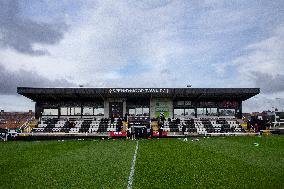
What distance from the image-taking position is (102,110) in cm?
4803

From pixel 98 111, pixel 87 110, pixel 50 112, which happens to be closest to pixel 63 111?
pixel 50 112

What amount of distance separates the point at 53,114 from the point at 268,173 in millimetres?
42206

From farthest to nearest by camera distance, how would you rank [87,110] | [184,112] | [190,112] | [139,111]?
[184,112]
[190,112]
[87,110]
[139,111]

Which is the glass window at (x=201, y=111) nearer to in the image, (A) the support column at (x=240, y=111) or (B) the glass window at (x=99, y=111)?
(A) the support column at (x=240, y=111)

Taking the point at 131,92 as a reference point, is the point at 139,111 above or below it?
below

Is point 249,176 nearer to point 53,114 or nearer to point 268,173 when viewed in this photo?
point 268,173

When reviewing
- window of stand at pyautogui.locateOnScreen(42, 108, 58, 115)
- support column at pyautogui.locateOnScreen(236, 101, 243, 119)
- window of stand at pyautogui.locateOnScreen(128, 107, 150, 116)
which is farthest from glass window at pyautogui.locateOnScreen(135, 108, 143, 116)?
support column at pyautogui.locateOnScreen(236, 101, 243, 119)

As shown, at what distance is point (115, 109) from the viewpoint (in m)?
48.1

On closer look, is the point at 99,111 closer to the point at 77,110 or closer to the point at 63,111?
the point at 77,110

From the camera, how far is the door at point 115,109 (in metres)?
47.8

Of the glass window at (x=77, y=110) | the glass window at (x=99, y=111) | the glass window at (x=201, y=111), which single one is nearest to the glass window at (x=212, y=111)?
the glass window at (x=201, y=111)

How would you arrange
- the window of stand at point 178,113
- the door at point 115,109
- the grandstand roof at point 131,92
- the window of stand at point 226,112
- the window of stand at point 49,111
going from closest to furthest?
the grandstand roof at point 131,92
the door at point 115,109
the window of stand at point 49,111
the window of stand at point 178,113
the window of stand at point 226,112

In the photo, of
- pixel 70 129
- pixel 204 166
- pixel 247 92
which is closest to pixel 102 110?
pixel 70 129

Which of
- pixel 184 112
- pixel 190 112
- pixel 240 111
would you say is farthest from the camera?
pixel 240 111
